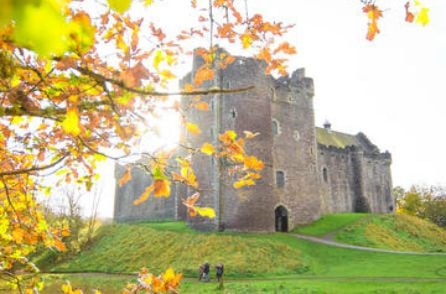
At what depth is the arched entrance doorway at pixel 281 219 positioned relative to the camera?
3238cm

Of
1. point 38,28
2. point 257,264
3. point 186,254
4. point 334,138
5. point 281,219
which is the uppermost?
point 334,138

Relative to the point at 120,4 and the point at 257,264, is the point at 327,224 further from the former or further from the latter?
the point at 120,4

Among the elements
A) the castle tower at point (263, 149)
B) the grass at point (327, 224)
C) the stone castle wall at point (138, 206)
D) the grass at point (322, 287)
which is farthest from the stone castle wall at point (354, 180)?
the grass at point (322, 287)

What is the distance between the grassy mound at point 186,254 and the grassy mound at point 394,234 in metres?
6.89

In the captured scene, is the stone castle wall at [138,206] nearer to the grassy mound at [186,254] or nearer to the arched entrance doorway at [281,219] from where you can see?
the grassy mound at [186,254]

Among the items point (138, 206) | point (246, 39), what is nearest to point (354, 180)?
point (138, 206)

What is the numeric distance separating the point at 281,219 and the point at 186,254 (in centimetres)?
1169

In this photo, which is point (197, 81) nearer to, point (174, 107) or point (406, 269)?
point (174, 107)

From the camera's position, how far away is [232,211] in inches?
1110

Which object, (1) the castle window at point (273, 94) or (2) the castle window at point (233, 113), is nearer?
(2) the castle window at point (233, 113)

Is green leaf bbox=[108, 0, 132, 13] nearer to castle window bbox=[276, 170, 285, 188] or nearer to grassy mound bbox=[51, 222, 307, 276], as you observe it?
grassy mound bbox=[51, 222, 307, 276]

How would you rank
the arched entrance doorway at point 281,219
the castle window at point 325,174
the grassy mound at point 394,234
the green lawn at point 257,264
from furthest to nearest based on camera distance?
1. the castle window at point 325,174
2. the arched entrance doorway at point 281,219
3. the grassy mound at point 394,234
4. the green lawn at point 257,264

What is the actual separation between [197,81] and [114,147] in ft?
5.28

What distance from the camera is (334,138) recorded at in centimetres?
4781
